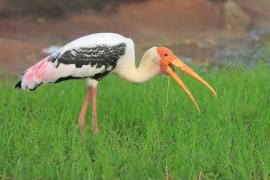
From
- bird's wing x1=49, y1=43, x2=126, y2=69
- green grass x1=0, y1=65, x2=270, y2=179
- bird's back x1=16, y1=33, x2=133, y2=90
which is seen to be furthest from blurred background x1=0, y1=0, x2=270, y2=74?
bird's wing x1=49, y1=43, x2=126, y2=69

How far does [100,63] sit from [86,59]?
0.41 feet

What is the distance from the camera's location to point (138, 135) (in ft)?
16.8

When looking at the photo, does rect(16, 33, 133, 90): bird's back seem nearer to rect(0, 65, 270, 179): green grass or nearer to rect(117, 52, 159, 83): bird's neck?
rect(117, 52, 159, 83): bird's neck

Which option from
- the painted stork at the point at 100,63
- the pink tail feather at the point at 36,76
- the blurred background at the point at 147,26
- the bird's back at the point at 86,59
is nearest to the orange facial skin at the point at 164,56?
the painted stork at the point at 100,63

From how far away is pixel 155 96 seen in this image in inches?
253

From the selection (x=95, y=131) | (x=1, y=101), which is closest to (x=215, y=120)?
(x=95, y=131)

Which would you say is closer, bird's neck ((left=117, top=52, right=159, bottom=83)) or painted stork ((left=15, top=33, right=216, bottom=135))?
painted stork ((left=15, top=33, right=216, bottom=135))

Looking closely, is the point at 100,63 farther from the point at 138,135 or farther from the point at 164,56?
the point at 138,135

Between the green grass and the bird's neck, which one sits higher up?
the bird's neck

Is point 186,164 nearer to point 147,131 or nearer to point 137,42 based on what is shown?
point 147,131

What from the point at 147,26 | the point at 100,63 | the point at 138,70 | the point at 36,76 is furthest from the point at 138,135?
the point at 147,26

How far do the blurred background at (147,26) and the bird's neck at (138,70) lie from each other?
6.33 metres

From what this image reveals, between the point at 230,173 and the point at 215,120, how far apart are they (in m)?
1.18

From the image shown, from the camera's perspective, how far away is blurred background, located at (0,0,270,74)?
1264 centimetres
